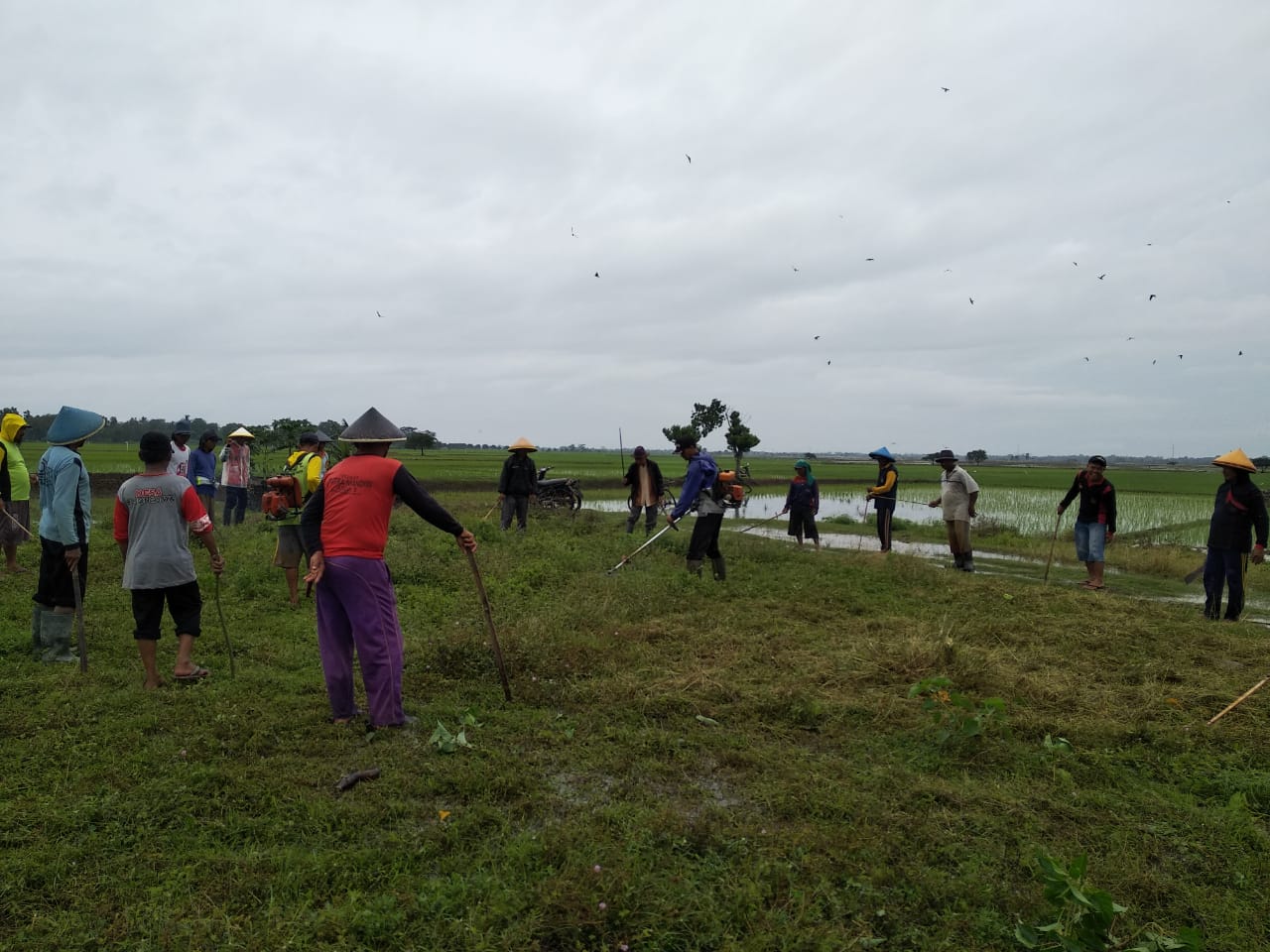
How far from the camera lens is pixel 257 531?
1245 centimetres

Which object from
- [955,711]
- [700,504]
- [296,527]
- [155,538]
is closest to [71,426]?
[155,538]

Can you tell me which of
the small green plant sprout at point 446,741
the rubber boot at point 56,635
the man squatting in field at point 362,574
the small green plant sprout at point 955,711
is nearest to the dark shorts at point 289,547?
the rubber boot at point 56,635

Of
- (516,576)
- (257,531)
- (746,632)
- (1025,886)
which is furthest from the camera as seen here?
(257,531)

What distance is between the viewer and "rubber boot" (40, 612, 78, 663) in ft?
18.7

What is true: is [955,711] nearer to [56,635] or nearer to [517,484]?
[56,635]

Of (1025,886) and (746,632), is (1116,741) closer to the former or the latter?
(1025,886)

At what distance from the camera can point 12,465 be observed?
7.93 meters

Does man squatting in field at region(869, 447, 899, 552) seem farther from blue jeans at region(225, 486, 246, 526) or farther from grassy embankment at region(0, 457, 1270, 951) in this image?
blue jeans at region(225, 486, 246, 526)

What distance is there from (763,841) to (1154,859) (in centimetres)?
177

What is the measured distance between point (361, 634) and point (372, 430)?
1.25 meters

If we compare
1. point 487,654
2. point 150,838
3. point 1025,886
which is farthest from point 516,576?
point 1025,886

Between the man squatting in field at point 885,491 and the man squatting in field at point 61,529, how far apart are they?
945 cm

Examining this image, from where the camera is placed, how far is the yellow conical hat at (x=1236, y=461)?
25.7ft

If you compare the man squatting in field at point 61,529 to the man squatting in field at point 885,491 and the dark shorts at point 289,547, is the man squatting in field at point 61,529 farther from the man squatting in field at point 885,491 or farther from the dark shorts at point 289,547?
the man squatting in field at point 885,491
